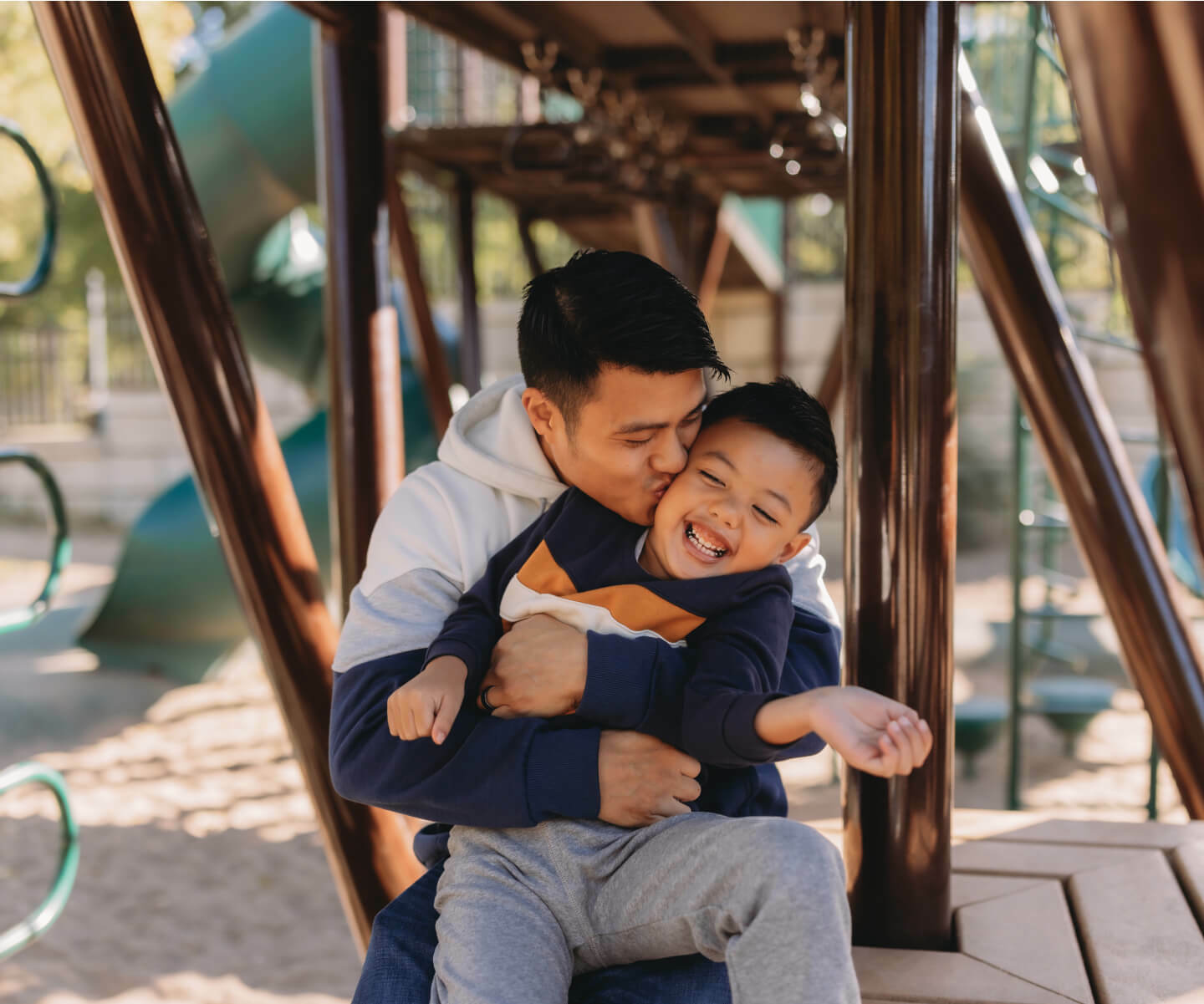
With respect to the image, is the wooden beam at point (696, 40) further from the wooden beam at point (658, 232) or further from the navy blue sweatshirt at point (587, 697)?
the navy blue sweatshirt at point (587, 697)

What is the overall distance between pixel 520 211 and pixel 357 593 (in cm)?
678

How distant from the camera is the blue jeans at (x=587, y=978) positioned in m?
1.32

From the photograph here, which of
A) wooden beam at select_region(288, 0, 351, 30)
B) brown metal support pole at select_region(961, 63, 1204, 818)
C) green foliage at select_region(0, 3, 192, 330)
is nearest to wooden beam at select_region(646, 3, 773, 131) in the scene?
wooden beam at select_region(288, 0, 351, 30)

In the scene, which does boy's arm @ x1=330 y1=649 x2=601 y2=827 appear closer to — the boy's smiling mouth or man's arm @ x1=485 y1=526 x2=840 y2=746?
man's arm @ x1=485 y1=526 x2=840 y2=746

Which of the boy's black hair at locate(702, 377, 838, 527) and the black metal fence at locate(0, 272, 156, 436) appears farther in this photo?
the black metal fence at locate(0, 272, 156, 436)

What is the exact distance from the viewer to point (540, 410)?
1.49 m

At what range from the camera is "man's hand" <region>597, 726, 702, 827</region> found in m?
1.29

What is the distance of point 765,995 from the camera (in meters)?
1.11

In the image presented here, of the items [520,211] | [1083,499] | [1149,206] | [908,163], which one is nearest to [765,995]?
[1149,206]

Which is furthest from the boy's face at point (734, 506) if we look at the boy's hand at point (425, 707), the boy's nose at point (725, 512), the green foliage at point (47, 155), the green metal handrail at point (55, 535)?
the green foliage at point (47, 155)

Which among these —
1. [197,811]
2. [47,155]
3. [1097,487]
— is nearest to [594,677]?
[1097,487]

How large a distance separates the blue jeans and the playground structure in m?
0.35

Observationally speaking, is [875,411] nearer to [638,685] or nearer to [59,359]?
[638,685]

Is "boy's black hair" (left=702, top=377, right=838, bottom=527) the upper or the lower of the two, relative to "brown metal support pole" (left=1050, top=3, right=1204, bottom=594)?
lower
